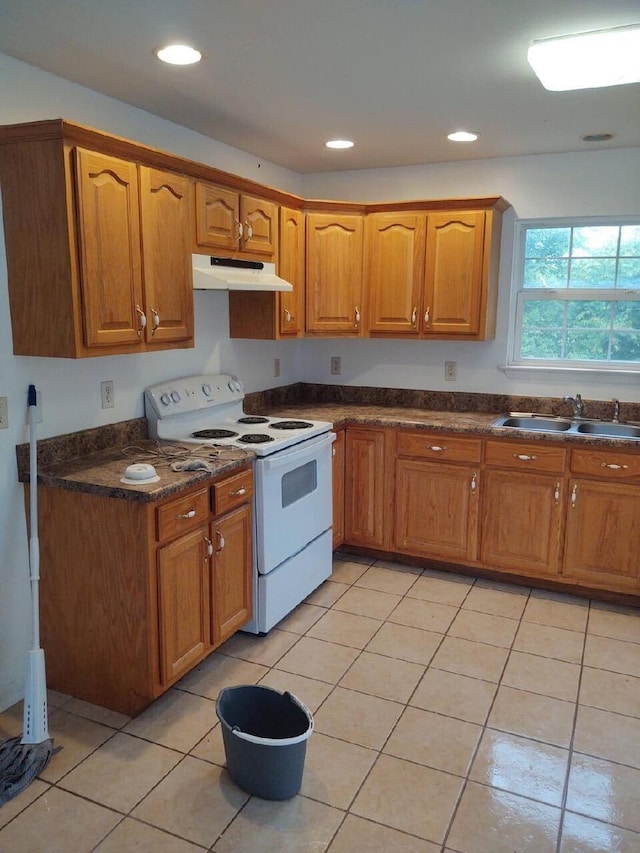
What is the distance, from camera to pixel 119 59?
2354 millimetres

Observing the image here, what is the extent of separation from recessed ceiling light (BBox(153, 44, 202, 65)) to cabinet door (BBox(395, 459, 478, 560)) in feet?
7.52

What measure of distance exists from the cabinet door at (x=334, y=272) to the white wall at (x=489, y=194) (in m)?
0.43

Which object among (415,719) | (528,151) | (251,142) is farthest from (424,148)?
(415,719)

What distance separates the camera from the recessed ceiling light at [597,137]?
332cm

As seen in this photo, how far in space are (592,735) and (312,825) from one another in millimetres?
1111

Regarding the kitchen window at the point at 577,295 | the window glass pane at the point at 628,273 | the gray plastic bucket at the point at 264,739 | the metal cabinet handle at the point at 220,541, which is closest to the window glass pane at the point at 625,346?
the kitchen window at the point at 577,295

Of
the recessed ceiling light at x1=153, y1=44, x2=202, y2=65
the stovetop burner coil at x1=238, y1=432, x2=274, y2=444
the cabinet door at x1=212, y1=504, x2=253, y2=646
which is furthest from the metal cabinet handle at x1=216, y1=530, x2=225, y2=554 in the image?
the recessed ceiling light at x1=153, y1=44, x2=202, y2=65

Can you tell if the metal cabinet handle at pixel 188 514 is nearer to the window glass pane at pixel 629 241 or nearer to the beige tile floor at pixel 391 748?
the beige tile floor at pixel 391 748

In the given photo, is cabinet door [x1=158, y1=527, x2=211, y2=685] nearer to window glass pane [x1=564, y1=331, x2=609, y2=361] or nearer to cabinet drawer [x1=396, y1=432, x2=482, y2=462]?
cabinet drawer [x1=396, y1=432, x2=482, y2=462]

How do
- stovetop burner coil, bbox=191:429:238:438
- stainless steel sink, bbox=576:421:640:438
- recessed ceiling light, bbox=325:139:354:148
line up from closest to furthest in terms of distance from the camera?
1. stovetop burner coil, bbox=191:429:238:438
2. recessed ceiling light, bbox=325:139:354:148
3. stainless steel sink, bbox=576:421:640:438

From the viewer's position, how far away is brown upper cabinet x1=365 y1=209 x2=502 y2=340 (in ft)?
12.2

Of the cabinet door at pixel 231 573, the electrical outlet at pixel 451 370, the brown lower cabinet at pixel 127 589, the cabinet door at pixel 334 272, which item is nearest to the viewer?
the brown lower cabinet at pixel 127 589

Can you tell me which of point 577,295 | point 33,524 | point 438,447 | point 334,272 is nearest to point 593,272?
point 577,295

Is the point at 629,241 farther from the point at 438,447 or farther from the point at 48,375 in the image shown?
the point at 48,375
